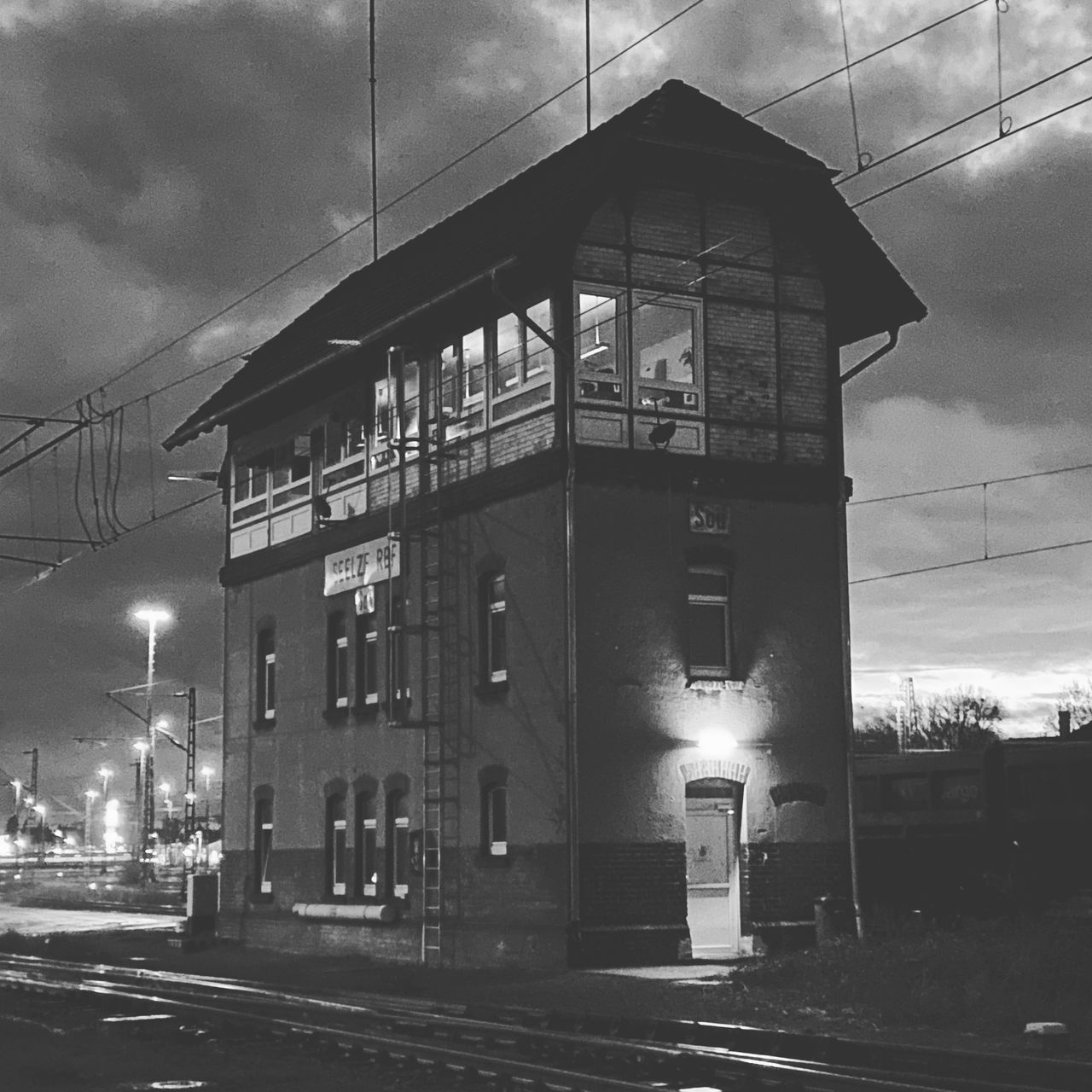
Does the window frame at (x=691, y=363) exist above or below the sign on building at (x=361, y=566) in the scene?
above

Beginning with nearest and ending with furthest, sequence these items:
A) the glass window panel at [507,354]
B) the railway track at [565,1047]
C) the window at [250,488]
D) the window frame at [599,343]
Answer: the railway track at [565,1047]
the window frame at [599,343]
the glass window panel at [507,354]
the window at [250,488]

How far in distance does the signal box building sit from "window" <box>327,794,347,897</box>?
36.6 inches

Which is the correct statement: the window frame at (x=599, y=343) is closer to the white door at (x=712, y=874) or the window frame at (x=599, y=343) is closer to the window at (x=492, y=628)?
the window at (x=492, y=628)

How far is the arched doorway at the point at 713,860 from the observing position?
24.3 m

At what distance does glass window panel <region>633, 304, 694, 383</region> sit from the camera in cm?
2503

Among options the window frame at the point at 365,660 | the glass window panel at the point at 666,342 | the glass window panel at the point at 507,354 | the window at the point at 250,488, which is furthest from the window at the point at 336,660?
the glass window panel at the point at 666,342

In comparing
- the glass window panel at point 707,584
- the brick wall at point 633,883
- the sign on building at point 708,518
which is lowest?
the brick wall at point 633,883

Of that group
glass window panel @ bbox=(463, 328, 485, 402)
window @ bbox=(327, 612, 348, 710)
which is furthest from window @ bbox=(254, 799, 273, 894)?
glass window panel @ bbox=(463, 328, 485, 402)

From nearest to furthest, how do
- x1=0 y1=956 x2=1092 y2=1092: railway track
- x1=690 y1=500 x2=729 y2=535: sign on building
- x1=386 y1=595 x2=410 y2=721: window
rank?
x1=0 y1=956 x2=1092 y2=1092: railway track → x1=690 y1=500 x2=729 y2=535: sign on building → x1=386 y1=595 x2=410 y2=721: window

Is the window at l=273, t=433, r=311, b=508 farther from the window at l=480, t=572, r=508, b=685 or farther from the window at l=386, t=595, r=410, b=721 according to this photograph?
the window at l=480, t=572, r=508, b=685

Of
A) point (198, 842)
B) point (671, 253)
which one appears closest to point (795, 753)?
point (671, 253)

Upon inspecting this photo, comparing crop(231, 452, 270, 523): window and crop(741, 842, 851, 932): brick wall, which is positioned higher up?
crop(231, 452, 270, 523): window

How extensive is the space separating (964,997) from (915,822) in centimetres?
1711

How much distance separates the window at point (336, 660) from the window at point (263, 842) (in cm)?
309
